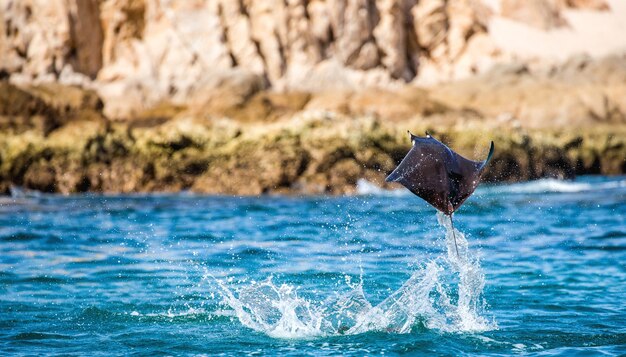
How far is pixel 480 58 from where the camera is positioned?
48.1 m

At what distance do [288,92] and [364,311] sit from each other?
3083 centimetres

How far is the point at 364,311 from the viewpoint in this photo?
9.05m

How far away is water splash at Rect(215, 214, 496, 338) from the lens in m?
8.48

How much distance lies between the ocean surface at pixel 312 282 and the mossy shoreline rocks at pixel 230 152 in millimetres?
4929

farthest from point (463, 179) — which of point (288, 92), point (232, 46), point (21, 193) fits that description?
point (232, 46)

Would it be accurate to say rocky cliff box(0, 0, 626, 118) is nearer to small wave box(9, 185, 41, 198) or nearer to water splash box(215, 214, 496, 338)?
small wave box(9, 185, 41, 198)

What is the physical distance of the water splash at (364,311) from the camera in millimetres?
8484

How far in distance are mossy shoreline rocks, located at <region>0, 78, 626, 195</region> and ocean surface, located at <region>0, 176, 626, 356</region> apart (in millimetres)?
4929

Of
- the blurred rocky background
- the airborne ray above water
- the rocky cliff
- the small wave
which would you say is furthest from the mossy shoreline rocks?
the airborne ray above water

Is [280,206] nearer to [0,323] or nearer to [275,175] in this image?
[275,175]

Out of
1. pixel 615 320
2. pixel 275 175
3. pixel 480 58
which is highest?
pixel 480 58

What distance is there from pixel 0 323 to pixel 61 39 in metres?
32.7

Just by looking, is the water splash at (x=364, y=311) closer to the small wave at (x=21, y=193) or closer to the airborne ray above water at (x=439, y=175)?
the airborne ray above water at (x=439, y=175)

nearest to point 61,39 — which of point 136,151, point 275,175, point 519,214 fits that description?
point 136,151
